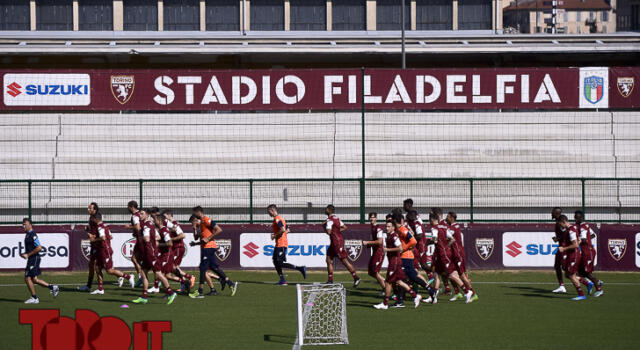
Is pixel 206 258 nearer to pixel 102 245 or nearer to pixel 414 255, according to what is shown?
pixel 102 245

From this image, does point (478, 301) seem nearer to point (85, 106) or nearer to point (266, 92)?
point (266, 92)

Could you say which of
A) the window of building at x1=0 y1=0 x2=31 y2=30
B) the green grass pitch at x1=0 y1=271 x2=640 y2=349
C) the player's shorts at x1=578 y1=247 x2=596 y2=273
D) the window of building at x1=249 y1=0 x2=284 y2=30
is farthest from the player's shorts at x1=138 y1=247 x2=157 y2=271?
the window of building at x1=0 y1=0 x2=31 y2=30

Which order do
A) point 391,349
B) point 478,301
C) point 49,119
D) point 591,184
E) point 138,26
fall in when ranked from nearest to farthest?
point 391,349 → point 478,301 → point 591,184 → point 49,119 → point 138,26

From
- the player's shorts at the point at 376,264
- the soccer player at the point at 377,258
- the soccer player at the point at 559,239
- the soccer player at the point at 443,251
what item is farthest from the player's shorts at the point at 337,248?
the soccer player at the point at 559,239

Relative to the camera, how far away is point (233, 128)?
29.2 meters

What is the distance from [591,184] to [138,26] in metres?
38.4

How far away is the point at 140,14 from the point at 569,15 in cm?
9503

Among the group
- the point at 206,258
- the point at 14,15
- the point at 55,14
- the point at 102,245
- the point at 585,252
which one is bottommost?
the point at 206,258

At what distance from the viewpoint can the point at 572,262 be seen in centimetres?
1595

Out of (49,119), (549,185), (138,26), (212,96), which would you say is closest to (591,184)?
(549,185)

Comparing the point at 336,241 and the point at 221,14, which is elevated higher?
the point at 221,14

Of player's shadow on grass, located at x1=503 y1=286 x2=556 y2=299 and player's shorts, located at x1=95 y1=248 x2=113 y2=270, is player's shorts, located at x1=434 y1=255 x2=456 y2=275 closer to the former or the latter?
player's shadow on grass, located at x1=503 y1=286 x2=556 y2=299

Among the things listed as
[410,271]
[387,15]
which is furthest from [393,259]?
[387,15]

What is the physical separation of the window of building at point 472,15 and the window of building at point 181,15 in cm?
1837
